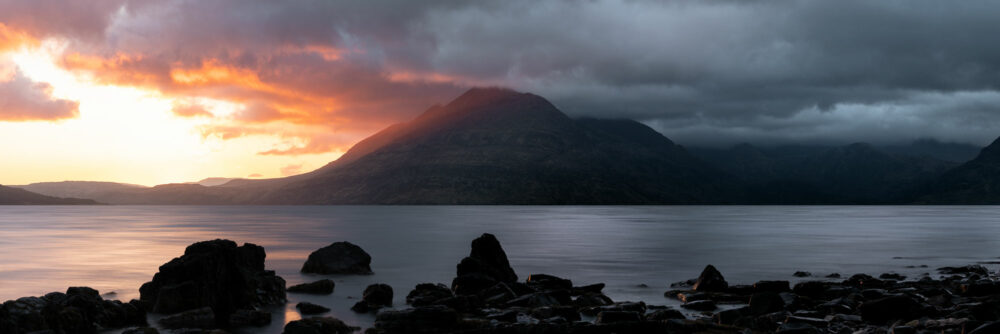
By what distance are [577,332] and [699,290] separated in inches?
586

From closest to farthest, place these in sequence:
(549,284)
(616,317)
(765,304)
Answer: (616,317) → (765,304) → (549,284)

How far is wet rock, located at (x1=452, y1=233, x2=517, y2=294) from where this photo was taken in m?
33.0

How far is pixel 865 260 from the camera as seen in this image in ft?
193

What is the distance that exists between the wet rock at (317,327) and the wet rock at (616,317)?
8.08 metres

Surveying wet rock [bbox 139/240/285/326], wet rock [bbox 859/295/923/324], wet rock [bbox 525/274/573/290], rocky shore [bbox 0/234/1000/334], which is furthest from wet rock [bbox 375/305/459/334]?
wet rock [bbox 859/295/923/324]

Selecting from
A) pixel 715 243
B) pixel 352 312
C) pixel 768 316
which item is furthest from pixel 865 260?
pixel 352 312

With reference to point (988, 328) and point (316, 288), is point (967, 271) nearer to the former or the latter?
point (988, 328)

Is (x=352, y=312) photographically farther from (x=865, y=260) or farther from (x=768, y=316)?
(x=865, y=260)

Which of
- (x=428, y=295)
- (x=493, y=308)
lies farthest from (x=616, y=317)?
(x=428, y=295)

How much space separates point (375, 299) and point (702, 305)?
42.6 feet

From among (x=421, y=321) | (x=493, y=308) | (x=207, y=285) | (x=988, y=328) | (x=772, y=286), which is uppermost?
(x=207, y=285)

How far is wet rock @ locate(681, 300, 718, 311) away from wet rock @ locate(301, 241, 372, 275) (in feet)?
75.7

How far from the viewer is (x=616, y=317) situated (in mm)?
23062

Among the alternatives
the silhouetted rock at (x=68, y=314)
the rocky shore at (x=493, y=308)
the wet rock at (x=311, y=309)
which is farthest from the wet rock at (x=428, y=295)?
the silhouetted rock at (x=68, y=314)
